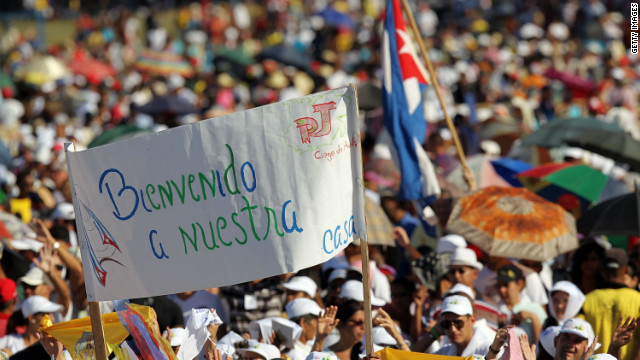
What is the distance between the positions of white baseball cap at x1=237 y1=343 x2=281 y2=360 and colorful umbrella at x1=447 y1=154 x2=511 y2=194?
4264 millimetres

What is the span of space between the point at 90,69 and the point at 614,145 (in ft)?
46.0

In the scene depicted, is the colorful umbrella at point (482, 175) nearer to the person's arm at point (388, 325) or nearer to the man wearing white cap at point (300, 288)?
the man wearing white cap at point (300, 288)

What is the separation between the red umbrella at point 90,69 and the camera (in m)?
21.3

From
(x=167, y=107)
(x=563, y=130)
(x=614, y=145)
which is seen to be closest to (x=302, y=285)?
(x=614, y=145)

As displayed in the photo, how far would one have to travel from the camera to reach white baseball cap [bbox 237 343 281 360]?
5.88 m

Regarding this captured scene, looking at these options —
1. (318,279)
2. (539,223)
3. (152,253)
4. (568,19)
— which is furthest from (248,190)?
(568,19)

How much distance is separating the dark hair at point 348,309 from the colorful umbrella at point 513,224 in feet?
4.78

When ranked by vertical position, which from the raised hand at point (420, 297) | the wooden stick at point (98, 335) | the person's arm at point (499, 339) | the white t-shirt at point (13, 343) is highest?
the wooden stick at point (98, 335)

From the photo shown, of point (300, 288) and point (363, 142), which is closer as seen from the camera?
point (300, 288)

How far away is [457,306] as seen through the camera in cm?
605

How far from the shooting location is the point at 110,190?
489cm

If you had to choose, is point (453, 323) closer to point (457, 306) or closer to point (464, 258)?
point (457, 306)

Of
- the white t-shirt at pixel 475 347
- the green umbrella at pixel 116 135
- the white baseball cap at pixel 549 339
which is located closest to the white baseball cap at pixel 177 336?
the white t-shirt at pixel 475 347

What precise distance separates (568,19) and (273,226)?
22.6 metres
